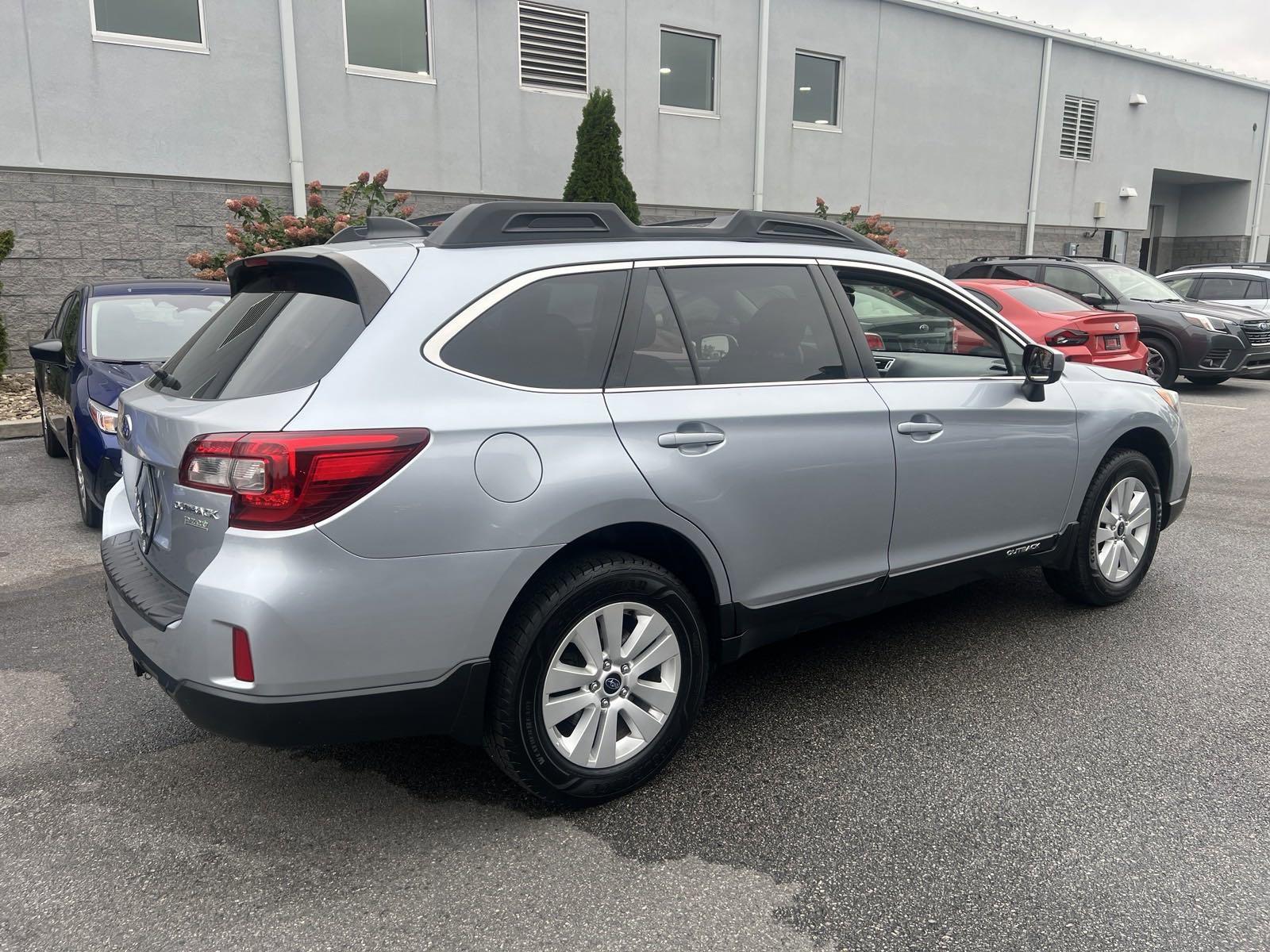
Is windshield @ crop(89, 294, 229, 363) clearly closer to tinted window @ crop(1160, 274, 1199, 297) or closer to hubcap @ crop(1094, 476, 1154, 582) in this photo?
hubcap @ crop(1094, 476, 1154, 582)

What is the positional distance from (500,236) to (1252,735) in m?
3.07

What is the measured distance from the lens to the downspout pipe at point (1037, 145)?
20.6m

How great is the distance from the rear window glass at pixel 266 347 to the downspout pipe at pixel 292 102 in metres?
10.4

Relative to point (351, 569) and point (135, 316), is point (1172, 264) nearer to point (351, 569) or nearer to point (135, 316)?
point (135, 316)

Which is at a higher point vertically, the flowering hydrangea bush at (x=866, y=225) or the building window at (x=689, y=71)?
the building window at (x=689, y=71)

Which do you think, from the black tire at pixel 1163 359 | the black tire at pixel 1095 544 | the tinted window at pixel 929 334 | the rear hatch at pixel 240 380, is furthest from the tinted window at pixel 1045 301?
the rear hatch at pixel 240 380

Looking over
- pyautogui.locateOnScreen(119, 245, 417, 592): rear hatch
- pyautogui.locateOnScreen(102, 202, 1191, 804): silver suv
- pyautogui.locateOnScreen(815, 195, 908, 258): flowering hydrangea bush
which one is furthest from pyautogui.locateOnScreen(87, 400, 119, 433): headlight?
pyautogui.locateOnScreen(815, 195, 908, 258): flowering hydrangea bush

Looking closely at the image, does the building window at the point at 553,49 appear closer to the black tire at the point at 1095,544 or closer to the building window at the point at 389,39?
the building window at the point at 389,39

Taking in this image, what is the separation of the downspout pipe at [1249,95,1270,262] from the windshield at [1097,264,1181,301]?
54.1 ft

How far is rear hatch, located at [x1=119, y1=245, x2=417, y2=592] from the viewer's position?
2576 mm

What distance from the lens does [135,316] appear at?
6934mm

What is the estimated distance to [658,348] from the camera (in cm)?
309

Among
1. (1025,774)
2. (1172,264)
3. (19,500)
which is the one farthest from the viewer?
(1172,264)

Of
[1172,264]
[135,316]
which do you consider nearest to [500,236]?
[135,316]
